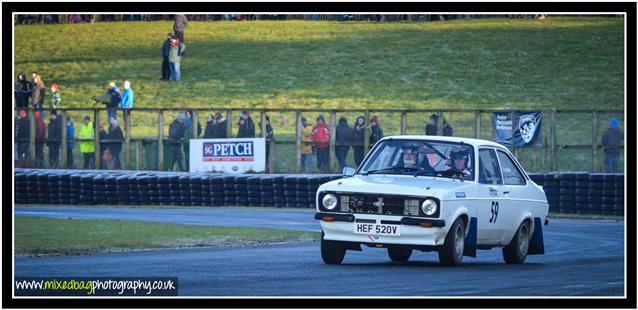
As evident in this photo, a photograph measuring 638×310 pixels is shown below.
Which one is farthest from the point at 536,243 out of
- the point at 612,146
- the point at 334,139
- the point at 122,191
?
the point at 334,139

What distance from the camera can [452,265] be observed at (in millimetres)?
13742

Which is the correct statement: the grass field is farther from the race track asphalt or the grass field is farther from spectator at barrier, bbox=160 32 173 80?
the race track asphalt

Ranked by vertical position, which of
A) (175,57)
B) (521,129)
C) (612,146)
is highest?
(175,57)

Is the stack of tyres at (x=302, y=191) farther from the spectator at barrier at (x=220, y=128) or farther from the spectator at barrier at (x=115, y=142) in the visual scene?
the spectator at barrier at (x=115, y=142)

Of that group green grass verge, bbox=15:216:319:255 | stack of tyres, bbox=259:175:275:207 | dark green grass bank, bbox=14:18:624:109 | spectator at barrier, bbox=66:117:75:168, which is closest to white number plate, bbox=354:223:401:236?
green grass verge, bbox=15:216:319:255

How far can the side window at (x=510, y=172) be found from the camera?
49.7 feet

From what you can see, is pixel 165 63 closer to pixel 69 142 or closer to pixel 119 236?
pixel 69 142

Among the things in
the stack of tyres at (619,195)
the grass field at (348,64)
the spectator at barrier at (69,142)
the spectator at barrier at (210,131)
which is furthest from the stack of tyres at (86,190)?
the stack of tyres at (619,195)

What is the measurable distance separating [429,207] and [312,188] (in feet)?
43.7

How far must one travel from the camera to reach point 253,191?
27.2 meters

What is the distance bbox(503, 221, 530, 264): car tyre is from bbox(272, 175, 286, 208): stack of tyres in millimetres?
12060

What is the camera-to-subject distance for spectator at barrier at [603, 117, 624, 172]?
90.4ft

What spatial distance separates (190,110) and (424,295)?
20.8 metres

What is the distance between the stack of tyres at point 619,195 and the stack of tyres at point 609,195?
0.14ft
